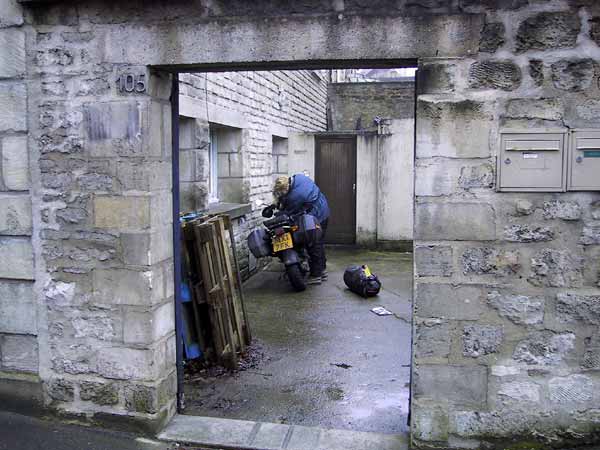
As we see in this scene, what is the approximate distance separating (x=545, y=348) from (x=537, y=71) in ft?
5.16

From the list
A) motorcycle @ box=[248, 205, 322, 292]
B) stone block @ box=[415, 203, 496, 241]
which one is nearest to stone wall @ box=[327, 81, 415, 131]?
motorcycle @ box=[248, 205, 322, 292]

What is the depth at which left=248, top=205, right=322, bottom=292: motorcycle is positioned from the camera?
784 centimetres

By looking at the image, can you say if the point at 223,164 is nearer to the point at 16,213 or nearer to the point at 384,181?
the point at 384,181

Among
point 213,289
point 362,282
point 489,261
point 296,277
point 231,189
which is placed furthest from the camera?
point 231,189

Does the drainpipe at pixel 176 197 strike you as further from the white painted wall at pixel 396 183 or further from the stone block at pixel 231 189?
the white painted wall at pixel 396 183

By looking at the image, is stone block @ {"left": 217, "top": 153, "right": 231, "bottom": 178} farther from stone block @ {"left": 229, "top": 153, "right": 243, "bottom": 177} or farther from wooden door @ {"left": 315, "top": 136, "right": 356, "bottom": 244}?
wooden door @ {"left": 315, "top": 136, "right": 356, "bottom": 244}

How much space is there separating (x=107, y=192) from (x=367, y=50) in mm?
1867

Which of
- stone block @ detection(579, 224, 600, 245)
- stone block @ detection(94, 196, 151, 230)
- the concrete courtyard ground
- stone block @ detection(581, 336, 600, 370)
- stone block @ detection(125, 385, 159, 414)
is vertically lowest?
the concrete courtyard ground

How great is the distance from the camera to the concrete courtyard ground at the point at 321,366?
14.5 ft

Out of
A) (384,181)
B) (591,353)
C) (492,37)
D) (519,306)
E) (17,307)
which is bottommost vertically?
(591,353)

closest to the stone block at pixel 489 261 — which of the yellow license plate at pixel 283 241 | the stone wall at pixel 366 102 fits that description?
the yellow license plate at pixel 283 241

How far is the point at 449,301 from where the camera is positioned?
354 cm

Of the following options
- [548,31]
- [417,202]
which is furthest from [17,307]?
[548,31]

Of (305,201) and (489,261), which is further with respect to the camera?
(305,201)
